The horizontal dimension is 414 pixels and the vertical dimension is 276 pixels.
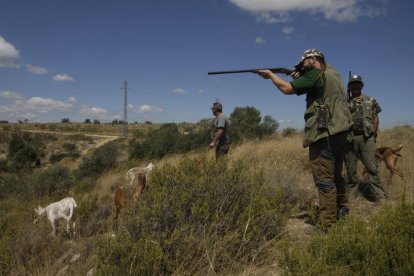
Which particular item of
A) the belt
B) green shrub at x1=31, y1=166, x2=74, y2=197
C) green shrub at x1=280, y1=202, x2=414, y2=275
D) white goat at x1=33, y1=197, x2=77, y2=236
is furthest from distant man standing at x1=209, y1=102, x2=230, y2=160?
green shrub at x1=31, y1=166, x2=74, y2=197

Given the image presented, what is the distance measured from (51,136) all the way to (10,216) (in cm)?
4899

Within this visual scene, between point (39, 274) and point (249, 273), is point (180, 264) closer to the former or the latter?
point (249, 273)

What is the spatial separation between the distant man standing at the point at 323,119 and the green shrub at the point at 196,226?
0.56m

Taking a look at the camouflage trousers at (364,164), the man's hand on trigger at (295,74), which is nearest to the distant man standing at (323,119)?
the man's hand on trigger at (295,74)

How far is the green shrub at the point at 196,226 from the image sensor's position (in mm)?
2975

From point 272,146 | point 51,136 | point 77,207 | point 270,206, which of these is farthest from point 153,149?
point 51,136

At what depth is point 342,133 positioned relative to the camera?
418 centimetres

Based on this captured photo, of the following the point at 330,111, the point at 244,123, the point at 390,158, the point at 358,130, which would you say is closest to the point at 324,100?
the point at 330,111

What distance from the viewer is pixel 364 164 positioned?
5.84 m

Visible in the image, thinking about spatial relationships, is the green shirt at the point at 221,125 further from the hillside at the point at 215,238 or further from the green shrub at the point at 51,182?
the green shrub at the point at 51,182

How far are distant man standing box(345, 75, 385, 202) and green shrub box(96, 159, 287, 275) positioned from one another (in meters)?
2.08

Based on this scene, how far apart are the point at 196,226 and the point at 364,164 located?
355 centimetres

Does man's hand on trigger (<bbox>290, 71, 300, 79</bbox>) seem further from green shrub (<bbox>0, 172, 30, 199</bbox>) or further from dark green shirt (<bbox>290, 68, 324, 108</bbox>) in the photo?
green shrub (<bbox>0, 172, 30, 199</bbox>)

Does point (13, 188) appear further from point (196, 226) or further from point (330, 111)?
point (330, 111)
